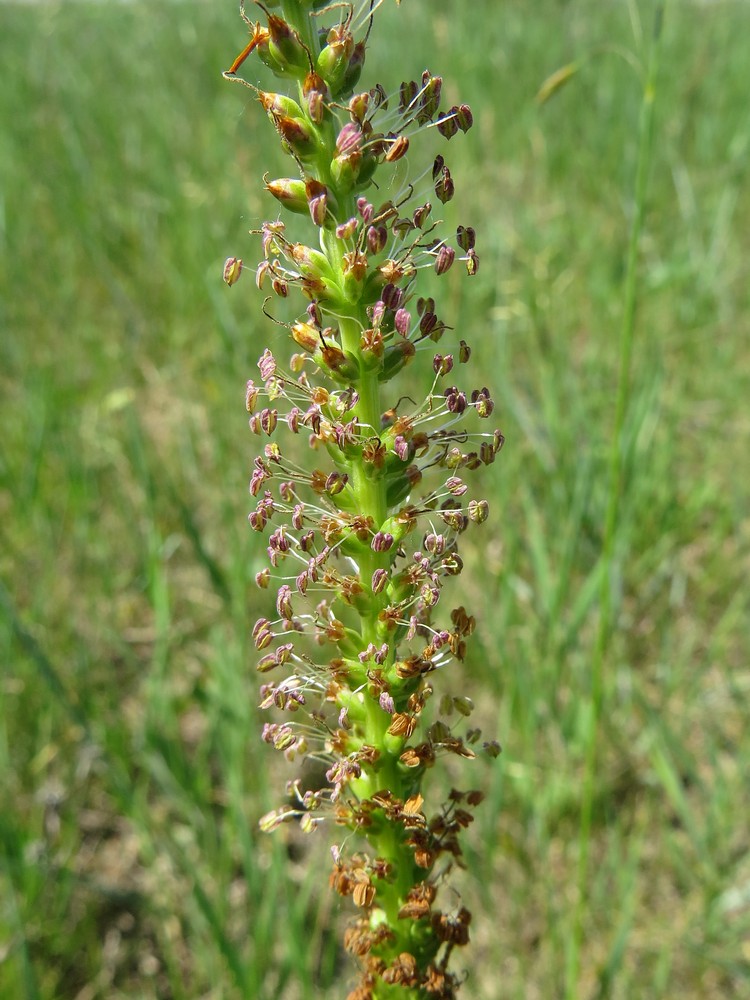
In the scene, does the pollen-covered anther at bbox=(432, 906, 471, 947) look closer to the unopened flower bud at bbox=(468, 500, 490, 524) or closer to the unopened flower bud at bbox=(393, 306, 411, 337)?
the unopened flower bud at bbox=(468, 500, 490, 524)

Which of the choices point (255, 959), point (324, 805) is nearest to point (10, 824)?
point (255, 959)

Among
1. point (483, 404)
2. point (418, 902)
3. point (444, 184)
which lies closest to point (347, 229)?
point (444, 184)

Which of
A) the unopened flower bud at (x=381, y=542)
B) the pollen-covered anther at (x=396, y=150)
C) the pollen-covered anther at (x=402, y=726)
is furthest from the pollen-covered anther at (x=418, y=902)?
the pollen-covered anther at (x=396, y=150)

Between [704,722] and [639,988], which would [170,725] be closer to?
[639,988]

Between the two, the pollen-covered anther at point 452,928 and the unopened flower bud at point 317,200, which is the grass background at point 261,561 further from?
the unopened flower bud at point 317,200

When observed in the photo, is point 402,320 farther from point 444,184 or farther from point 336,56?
point 336,56
